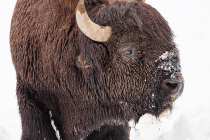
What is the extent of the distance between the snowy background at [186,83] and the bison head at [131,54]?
49 cm

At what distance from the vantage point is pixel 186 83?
19.1 feet

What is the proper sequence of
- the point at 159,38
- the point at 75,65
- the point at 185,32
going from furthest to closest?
the point at 185,32
the point at 75,65
the point at 159,38

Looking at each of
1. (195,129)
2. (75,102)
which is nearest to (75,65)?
(75,102)

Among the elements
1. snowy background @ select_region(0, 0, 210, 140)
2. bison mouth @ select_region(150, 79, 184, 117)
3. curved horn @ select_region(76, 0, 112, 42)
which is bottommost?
snowy background @ select_region(0, 0, 210, 140)

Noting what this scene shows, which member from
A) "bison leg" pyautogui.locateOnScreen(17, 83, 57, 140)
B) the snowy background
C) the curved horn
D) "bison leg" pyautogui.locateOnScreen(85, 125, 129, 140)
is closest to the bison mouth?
the snowy background

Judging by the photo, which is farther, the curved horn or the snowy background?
the snowy background

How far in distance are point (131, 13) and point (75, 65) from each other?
815mm

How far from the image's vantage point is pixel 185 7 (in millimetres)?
8461

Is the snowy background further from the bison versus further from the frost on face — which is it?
the frost on face

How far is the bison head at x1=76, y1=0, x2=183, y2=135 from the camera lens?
2.53m

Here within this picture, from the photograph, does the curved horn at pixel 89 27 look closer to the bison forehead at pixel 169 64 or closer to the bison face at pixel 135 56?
the bison face at pixel 135 56

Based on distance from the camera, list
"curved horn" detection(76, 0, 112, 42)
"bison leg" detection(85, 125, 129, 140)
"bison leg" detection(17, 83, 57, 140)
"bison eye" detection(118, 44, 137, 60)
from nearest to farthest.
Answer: "curved horn" detection(76, 0, 112, 42) → "bison eye" detection(118, 44, 137, 60) → "bison leg" detection(17, 83, 57, 140) → "bison leg" detection(85, 125, 129, 140)

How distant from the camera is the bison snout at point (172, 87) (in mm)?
2512

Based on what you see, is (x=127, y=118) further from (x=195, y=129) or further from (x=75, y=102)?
(x=195, y=129)
